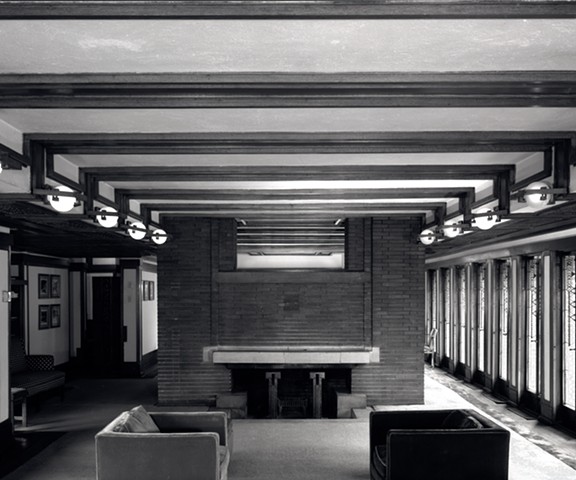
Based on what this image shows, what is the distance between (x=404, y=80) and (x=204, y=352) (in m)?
7.17

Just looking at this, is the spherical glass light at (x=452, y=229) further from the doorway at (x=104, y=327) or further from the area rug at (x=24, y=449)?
the doorway at (x=104, y=327)

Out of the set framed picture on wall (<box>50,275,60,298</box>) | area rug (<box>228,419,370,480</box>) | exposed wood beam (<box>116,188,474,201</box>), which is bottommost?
area rug (<box>228,419,370,480</box>)

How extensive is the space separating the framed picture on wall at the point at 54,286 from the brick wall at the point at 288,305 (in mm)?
4498

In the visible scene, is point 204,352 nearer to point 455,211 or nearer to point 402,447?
point 455,211

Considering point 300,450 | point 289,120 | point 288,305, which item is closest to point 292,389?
point 288,305

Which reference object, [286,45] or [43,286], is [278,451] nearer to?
[286,45]

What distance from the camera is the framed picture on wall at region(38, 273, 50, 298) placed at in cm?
1253

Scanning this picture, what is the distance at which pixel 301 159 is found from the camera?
219 inches

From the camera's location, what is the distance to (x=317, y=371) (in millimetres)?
9734

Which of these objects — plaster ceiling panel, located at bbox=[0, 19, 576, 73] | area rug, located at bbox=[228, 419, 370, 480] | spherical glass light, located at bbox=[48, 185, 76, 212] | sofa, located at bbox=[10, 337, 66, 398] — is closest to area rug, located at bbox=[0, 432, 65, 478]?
sofa, located at bbox=[10, 337, 66, 398]

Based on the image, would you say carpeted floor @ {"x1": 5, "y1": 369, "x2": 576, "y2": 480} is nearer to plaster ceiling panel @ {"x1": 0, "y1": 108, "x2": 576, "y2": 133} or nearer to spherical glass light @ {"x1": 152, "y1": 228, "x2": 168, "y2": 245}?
spherical glass light @ {"x1": 152, "y1": 228, "x2": 168, "y2": 245}

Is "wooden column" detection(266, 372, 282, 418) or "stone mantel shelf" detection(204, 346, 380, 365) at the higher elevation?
"stone mantel shelf" detection(204, 346, 380, 365)

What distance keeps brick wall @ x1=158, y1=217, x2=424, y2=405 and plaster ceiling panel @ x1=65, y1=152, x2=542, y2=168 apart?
4027mm

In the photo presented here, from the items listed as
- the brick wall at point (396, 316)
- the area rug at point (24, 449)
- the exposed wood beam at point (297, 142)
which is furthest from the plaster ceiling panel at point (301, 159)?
the brick wall at point (396, 316)
